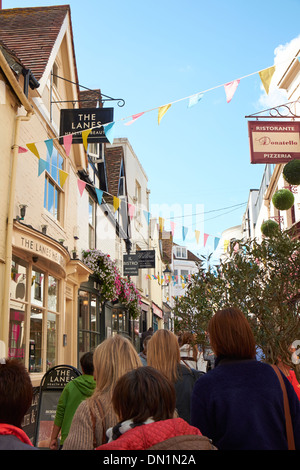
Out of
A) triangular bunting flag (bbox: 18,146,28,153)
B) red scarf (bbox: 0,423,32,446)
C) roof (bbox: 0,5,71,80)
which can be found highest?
roof (bbox: 0,5,71,80)

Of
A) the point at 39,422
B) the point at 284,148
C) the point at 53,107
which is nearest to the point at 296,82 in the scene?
the point at 284,148

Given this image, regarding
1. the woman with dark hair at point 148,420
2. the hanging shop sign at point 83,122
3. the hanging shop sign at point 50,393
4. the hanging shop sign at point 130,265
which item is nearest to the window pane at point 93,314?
the hanging shop sign at point 130,265

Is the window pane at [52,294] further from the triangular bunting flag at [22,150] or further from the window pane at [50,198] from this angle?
the triangular bunting flag at [22,150]

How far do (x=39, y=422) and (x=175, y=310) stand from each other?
9.97 m

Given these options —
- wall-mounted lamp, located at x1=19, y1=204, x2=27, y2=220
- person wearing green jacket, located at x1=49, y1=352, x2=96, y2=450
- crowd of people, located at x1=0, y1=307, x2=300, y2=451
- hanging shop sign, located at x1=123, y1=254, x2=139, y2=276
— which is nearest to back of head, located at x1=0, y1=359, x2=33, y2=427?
crowd of people, located at x1=0, y1=307, x2=300, y2=451

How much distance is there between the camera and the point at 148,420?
6.40ft

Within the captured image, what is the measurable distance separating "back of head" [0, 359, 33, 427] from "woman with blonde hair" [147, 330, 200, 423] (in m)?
1.68

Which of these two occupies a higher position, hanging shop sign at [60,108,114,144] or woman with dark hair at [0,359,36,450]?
hanging shop sign at [60,108,114,144]

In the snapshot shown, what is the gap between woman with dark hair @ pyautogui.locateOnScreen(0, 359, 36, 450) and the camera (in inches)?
80.3

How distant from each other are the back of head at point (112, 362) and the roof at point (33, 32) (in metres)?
8.44

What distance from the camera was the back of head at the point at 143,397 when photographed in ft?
6.48

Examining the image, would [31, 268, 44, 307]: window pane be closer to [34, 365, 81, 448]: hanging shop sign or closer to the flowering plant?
[34, 365, 81, 448]: hanging shop sign

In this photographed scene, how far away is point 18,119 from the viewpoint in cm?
866
